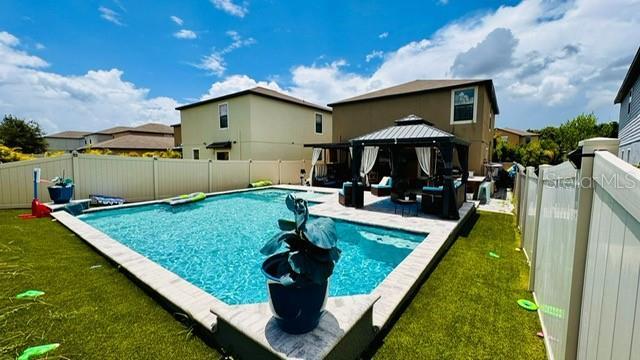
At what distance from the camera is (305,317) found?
7.93 ft

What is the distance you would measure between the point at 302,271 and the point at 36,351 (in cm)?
280

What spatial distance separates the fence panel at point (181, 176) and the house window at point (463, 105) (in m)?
13.9

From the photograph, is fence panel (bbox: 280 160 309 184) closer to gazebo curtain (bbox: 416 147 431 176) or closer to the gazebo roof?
gazebo curtain (bbox: 416 147 431 176)

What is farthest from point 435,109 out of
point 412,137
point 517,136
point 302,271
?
point 517,136

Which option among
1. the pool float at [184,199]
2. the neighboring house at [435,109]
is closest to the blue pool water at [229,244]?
the pool float at [184,199]

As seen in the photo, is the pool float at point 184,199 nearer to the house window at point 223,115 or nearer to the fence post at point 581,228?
the house window at point 223,115

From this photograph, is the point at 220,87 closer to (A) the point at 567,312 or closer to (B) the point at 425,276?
(B) the point at 425,276

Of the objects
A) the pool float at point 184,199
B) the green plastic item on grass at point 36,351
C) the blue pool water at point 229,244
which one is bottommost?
the blue pool water at point 229,244

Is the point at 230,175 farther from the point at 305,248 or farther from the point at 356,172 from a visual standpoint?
the point at 305,248

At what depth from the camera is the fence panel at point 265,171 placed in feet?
56.7

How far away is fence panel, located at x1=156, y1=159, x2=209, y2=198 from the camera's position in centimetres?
1291

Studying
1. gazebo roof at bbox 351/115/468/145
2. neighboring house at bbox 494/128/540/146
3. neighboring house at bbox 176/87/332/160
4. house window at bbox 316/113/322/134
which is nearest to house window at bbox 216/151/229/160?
neighboring house at bbox 176/87/332/160

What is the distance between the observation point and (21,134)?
96.7ft

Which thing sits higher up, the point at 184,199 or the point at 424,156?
the point at 424,156
